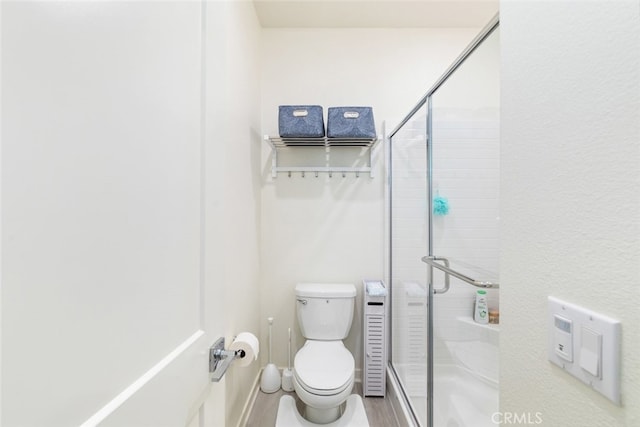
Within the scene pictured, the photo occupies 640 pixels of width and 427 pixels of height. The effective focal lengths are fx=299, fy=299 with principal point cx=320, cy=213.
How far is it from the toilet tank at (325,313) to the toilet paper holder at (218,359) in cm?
120

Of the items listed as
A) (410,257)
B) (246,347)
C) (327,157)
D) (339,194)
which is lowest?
(246,347)

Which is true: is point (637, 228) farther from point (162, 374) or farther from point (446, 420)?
point (446, 420)

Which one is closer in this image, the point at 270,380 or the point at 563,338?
the point at 563,338

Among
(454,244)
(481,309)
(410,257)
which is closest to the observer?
(481,309)

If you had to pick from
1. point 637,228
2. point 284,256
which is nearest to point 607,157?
Result: point 637,228

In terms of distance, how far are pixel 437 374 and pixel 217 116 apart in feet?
4.64

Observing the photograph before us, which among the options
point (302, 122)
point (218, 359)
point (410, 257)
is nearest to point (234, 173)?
point (302, 122)

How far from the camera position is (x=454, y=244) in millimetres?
1342

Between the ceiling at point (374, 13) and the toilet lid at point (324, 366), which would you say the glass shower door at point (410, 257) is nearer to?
the toilet lid at point (324, 366)

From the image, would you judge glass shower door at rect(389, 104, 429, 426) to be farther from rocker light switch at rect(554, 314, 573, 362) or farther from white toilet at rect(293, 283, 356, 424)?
rocker light switch at rect(554, 314, 573, 362)

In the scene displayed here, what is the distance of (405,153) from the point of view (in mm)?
1856

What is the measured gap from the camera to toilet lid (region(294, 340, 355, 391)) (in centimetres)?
152
